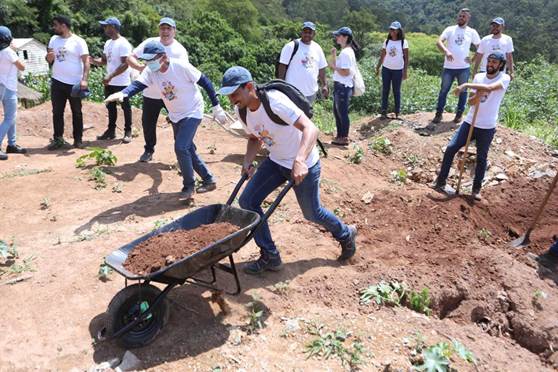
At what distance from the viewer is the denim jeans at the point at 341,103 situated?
7973mm

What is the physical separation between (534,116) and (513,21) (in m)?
69.2

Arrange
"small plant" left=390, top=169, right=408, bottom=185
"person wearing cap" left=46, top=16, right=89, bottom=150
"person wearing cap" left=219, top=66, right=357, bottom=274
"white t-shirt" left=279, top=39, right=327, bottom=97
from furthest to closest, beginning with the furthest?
"small plant" left=390, top=169, right=408, bottom=185
"person wearing cap" left=46, top=16, right=89, bottom=150
"white t-shirt" left=279, top=39, right=327, bottom=97
"person wearing cap" left=219, top=66, right=357, bottom=274

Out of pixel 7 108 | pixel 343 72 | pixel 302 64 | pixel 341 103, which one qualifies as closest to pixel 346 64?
pixel 343 72

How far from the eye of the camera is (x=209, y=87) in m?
5.75

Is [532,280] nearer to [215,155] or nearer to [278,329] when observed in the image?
[278,329]

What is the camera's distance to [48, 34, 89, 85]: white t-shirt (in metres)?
7.42

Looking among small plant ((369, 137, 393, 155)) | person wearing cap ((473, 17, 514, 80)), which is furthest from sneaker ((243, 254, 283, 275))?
person wearing cap ((473, 17, 514, 80))

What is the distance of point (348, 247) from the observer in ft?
15.7

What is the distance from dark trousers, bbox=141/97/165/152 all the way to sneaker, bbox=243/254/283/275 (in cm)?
324

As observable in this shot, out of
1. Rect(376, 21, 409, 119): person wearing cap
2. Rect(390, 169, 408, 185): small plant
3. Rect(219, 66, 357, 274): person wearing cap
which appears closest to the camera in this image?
Rect(219, 66, 357, 274): person wearing cap

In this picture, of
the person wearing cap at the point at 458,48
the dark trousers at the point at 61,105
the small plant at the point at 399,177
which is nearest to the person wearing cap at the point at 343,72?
the small plant at the point at 399,177

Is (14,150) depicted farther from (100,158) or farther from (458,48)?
(458,48)

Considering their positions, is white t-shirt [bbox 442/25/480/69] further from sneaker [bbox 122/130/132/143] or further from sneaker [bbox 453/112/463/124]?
sneaker [bbox 122/130/132/143]

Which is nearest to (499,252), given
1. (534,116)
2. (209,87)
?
(209,87)
